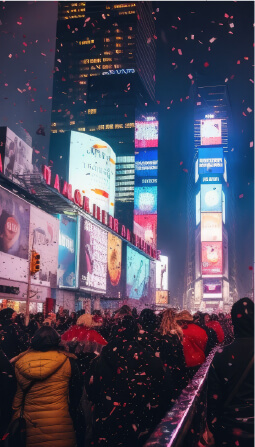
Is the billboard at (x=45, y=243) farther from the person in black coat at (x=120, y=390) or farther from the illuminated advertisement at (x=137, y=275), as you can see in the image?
the person in black coat at (x=120, y=390)

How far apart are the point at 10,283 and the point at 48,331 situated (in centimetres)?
3582

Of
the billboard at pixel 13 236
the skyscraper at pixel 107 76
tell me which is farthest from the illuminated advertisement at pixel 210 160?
the billboard at pixel 13 236

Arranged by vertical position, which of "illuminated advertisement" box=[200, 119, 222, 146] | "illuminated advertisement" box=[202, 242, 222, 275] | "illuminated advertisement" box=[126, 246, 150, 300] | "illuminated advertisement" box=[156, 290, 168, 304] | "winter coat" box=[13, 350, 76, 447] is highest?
"illuminated advertisement" box=[200, 119, 222, 146]

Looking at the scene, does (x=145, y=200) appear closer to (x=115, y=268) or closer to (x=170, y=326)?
(x=115, y=268)

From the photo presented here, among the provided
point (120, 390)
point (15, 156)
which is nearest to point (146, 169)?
point (15, 156)

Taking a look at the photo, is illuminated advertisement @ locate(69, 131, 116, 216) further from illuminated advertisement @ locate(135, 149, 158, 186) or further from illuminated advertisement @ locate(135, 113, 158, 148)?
illuminated advertisement @ locate(135, 149, 158, 186)

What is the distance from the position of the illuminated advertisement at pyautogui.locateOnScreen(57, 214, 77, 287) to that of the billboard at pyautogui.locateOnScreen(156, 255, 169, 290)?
227 feet

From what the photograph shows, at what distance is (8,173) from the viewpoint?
5347 centimetres

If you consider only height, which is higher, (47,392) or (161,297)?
(161,297)

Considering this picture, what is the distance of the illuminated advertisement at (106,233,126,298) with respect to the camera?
66062 mm

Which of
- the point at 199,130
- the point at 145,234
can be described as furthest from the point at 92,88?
the point at 145,234

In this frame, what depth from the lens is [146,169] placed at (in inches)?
5527

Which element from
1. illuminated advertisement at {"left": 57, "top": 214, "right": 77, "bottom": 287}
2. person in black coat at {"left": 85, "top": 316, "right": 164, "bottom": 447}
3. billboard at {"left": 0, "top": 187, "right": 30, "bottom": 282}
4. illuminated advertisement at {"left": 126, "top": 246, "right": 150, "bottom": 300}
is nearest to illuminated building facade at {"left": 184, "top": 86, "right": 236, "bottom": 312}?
illuminated advertisement at {"left": 126, "top": 246, "right": 150, "bottom": 300}

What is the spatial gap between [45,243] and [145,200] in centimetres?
8493
